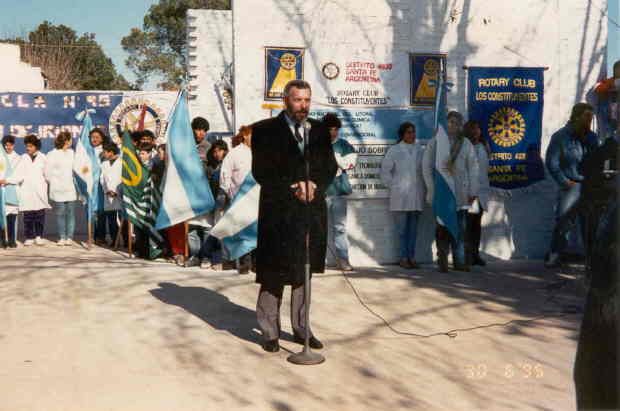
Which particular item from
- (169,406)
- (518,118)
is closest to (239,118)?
(518,118)

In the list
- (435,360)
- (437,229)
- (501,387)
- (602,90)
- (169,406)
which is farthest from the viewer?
(602,90)

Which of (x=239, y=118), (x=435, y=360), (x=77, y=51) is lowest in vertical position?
(x=435, y=360)

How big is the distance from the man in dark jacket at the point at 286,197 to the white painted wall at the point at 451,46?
12.5ft

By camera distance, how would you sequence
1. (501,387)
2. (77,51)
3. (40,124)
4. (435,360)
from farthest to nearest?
(77,51)
(40,124)
(435,360)
(501,387)

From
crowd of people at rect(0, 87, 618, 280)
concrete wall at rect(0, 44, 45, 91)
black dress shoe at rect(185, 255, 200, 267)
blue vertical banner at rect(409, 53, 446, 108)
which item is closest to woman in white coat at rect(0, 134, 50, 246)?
crowd of people at rect(0, 87, 618, 280)

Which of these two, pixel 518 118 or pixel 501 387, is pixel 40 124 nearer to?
pixel 518 118

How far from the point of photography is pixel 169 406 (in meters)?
4.02

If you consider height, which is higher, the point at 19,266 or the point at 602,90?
the point at 602,90

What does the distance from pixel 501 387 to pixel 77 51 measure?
46.5 meters

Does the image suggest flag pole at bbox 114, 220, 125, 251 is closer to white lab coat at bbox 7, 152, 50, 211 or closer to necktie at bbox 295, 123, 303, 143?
white lab coat at bbox 7, 152, 50, 211

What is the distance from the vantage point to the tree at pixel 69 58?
1561 inches

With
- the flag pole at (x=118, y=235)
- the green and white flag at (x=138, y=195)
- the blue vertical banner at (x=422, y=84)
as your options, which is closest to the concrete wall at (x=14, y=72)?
the flag pole at (x=118, y=235)

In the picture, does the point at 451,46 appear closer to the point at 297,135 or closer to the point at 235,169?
the point at 235,169

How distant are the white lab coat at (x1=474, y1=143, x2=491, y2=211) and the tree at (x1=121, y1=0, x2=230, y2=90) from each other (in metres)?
40.2
